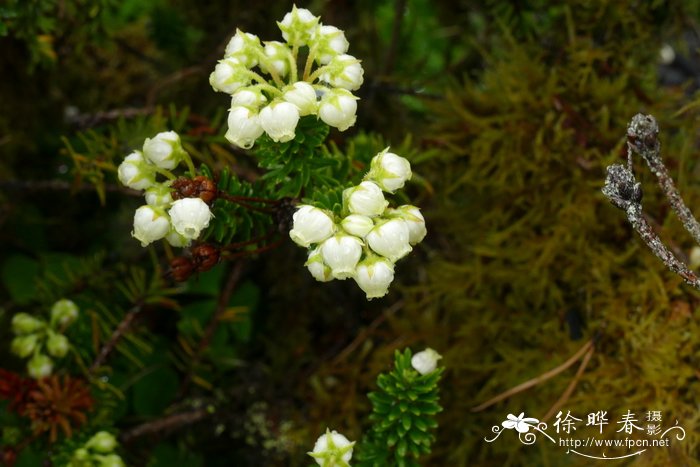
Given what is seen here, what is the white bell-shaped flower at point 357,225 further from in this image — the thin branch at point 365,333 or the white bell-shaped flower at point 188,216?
the thin branch at point 365,333

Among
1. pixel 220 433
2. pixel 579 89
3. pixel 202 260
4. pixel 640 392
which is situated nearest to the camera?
→ pixel 202 260

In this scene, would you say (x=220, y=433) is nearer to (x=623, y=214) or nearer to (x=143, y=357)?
(x=143, y=357)

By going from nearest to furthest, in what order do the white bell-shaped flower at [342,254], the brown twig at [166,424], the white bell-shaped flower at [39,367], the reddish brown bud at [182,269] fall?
the white bell-shaped flower at [342,254] → the reddish brown bud at [182,269] → the white bell-shaped flower at [39,367] → the brown twig at [166,424]

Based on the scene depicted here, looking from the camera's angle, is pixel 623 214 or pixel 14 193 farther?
pixel 14 193

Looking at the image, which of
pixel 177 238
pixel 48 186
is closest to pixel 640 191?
pixel 177 238

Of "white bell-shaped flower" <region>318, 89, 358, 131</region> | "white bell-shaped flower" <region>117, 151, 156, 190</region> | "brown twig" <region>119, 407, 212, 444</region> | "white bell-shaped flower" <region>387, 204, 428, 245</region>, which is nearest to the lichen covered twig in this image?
"white bell-shaped flower" <region>387, 204, 428, 245</region>

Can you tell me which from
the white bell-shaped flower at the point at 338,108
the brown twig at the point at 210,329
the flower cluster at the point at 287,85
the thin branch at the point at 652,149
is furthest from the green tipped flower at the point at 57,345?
the thin branch at the point at 652,149

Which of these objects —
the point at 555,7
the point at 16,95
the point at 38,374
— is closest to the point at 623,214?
the point at 555,7
